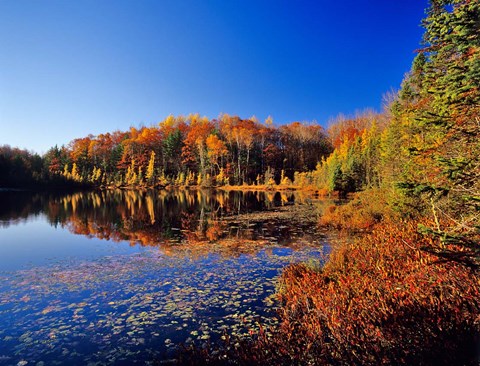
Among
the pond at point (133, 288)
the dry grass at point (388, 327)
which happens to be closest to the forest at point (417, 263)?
the dry grass at point (388, 327)

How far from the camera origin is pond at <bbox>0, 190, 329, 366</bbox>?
648 centimetres

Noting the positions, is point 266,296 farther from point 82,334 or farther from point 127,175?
point 127,175

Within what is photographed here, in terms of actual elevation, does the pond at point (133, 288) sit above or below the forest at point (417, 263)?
below

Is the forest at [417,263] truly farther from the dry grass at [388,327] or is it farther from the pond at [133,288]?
the pond at [133,288]

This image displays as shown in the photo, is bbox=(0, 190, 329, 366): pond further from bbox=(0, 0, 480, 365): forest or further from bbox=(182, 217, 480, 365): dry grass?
bbox=(182, 217, 480, 365): dry grass

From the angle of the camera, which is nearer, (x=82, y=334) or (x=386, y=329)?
(x=386, y=329)

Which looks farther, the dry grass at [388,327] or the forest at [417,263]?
the forest at [417,263]

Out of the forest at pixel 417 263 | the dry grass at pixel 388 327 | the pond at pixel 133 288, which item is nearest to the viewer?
the dry grass at pixel 388 327

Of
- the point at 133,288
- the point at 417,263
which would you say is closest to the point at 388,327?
the point at 417,263

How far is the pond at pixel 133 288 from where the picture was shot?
6.48m

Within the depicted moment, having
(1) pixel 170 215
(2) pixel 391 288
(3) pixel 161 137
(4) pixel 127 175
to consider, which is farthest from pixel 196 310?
(3) pixel 161 137

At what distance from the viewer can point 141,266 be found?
39.9 feet

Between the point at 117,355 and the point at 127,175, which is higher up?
the point at 127,175

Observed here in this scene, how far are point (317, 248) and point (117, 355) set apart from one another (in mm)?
10667
